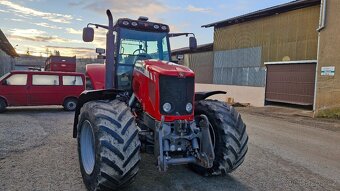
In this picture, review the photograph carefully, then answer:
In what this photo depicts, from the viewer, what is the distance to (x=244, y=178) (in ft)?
17.2

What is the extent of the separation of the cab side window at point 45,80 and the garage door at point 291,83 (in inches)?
503

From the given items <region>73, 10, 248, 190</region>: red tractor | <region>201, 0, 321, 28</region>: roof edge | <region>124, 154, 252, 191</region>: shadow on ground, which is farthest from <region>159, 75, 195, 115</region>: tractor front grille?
<region>201, 0, 321, 28</region>: roof edge

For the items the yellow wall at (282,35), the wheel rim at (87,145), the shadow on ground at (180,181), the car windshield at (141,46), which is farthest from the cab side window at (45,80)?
the yellow wall at (282,35)

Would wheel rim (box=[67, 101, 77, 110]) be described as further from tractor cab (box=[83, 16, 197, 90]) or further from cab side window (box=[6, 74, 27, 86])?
tractor cab (box=[83, 16, 197, 90])

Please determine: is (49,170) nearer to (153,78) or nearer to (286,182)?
(153,78)

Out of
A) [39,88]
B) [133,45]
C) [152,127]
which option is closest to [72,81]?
[39,88]

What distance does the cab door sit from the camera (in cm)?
1359

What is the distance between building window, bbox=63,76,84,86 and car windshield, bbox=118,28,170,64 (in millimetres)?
9664

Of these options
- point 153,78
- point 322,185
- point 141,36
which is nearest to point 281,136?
point 322,185

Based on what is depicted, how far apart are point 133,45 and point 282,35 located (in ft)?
57.6

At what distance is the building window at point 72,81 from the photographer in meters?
14.9

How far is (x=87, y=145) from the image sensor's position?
5.03 m

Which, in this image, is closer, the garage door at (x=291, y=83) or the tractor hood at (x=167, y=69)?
the tractor hood at (x=167, y=69)

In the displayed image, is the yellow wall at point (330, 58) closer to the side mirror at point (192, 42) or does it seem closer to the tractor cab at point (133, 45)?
the side mirror at point (192, 42)
